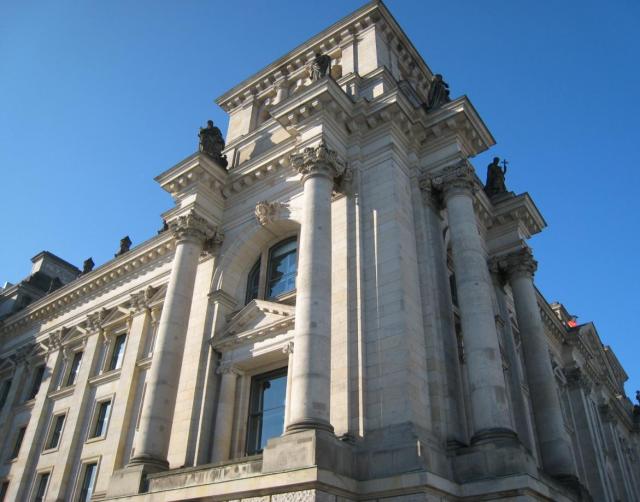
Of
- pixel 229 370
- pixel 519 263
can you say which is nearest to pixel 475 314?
pixel 229 370

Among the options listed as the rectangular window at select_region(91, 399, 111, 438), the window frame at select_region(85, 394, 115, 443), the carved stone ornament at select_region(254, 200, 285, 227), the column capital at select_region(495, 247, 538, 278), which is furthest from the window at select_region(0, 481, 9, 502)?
the column capital at select_region(495, 247, 538, 278)

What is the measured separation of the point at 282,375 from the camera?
63.9ft

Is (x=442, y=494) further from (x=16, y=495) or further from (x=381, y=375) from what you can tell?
(x=16, y=495)

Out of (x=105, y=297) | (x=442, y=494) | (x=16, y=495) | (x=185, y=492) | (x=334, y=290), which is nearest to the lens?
(x=442, y=494)

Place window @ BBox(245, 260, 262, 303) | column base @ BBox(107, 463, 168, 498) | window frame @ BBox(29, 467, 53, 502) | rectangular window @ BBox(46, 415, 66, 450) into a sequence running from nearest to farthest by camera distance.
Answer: column base @ BBox(107, 463, 168, 498)
window @ BBox(245, 260, 262, 303)
window frame @ BBox(29, 467, 53, 502)
rectangular window @ BBox(46, 415, 66, 450)

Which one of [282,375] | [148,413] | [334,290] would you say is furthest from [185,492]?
[334,290]

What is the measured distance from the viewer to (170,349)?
1947 cm

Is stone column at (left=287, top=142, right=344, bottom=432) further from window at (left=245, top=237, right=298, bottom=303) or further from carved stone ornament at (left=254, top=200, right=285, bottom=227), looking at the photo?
window at (left=245, top=237, right=298, bottom=303)

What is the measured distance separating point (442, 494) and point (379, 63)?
58.8ft

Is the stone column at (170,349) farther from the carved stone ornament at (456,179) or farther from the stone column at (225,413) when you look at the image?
the carved stone ornament at (456,179)

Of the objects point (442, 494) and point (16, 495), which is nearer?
point (442, 494)

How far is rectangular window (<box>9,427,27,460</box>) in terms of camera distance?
3062cm

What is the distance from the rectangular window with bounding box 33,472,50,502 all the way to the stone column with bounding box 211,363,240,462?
13.3 metres

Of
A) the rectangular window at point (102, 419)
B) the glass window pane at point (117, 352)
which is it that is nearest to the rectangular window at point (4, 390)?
the glass window pane at point (117, 352)
